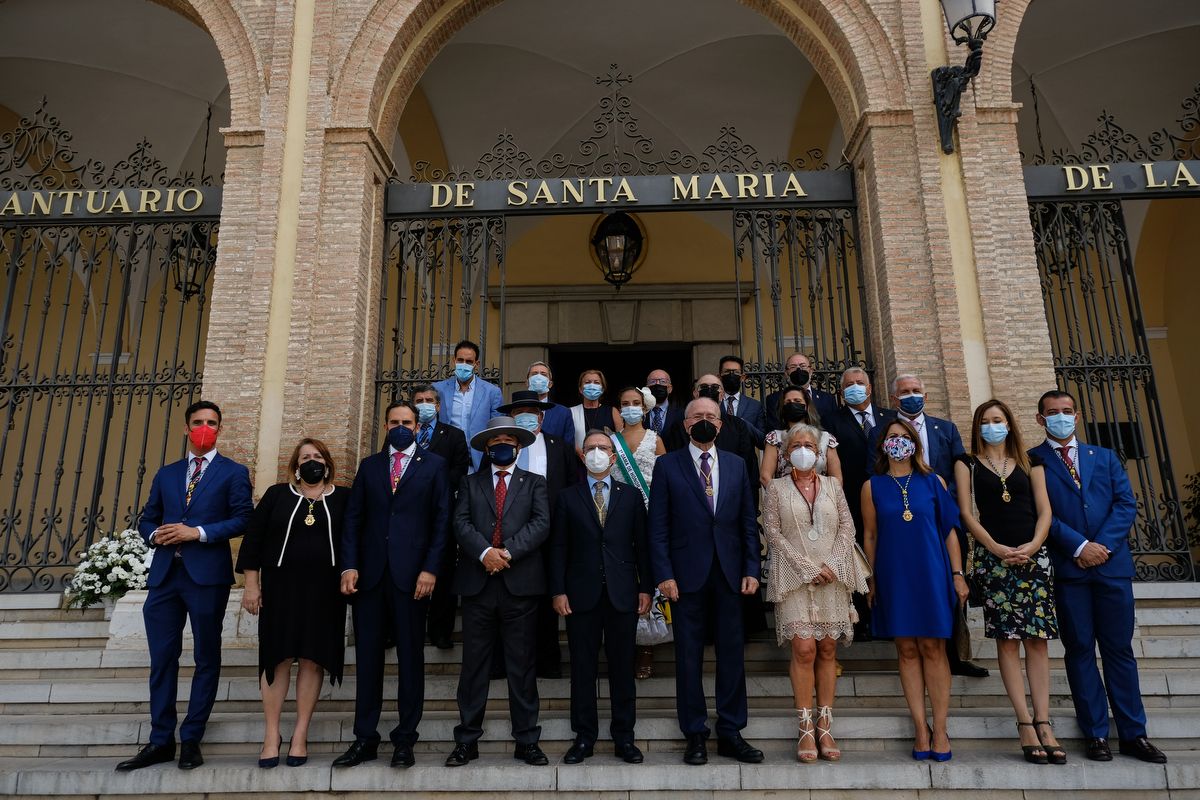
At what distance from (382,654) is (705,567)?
70.2 inches

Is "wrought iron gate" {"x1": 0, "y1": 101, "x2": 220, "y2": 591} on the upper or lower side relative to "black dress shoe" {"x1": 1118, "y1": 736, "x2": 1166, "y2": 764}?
upper

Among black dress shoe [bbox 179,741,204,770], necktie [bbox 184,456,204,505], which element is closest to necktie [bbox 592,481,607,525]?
necktie [bbox 184,456,204,505]

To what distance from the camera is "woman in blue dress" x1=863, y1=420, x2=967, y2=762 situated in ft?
14.3

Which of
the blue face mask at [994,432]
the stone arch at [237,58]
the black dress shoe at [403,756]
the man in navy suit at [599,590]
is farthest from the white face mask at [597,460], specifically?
the stone arch at [237,58]

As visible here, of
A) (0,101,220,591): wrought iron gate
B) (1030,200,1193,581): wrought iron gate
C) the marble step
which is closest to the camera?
the marble step

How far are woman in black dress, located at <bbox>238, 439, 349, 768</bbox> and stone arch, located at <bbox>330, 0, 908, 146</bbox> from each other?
14.3 ft

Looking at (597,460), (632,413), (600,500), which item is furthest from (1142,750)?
(632,413)

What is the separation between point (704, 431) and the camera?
474 cm

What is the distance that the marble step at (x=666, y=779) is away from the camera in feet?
13.7

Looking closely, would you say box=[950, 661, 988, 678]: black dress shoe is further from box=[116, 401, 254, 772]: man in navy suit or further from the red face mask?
the red face mask

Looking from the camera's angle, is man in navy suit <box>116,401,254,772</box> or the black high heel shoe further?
man in navy suit <box>116,401,254,772</box>

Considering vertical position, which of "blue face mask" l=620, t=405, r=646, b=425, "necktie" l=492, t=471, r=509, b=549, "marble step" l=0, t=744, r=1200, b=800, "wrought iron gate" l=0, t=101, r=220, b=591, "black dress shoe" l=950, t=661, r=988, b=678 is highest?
"wrought iron gate" l=0, t=101, r=220, b=591

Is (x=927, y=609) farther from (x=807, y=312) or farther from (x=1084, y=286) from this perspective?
(x=807, y=312)

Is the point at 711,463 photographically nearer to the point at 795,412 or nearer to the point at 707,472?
the point at 707,472
